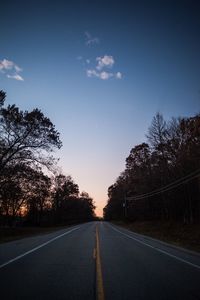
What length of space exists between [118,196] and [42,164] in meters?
60.2

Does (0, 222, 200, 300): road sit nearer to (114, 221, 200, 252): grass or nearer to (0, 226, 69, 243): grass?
(114, 221, 200, 252): grass

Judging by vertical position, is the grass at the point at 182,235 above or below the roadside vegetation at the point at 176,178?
below

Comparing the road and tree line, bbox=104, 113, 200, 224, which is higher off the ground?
tree line, bbox=104, 113, 200, 224

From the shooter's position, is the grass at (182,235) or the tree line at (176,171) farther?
the tree line at (176,171)

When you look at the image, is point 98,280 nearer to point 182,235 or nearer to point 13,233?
point 182,235

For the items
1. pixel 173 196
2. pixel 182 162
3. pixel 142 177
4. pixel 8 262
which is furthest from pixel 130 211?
pixel 8 262

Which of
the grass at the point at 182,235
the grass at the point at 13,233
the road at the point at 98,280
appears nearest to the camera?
the road at the point at 98,280

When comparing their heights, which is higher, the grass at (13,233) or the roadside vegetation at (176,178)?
the roadside vegetation at (176,178)

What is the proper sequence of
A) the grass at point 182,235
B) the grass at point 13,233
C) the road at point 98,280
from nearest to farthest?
the road at point 98,280 < the grass at point 182,235 < the grass at point 13,233

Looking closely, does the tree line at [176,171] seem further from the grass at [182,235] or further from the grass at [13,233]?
the grass at [13,233]

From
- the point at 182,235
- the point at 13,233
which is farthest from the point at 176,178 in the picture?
the point at 13,233

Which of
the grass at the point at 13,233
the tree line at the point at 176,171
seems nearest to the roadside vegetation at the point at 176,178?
the tree line at the point at 176,171

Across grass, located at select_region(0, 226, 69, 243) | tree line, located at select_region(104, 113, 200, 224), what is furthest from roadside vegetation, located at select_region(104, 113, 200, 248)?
grass, located at select_region(0, 226, 69, 243)

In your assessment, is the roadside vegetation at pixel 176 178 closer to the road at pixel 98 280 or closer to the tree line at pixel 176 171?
the tree line at pixel 176 171
